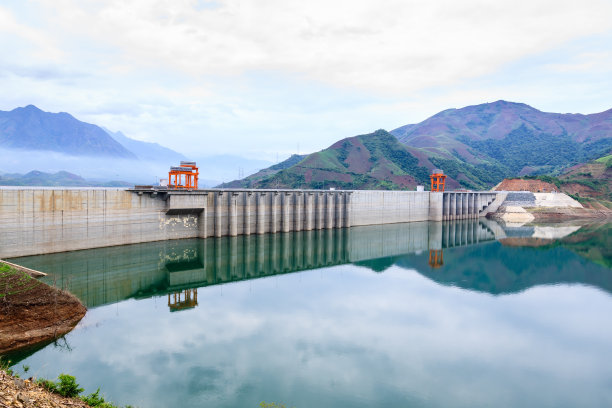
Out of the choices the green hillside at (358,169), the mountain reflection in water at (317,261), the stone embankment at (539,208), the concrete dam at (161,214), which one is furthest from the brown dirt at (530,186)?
the concrete dam at (161,214)

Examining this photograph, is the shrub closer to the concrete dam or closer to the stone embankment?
the concrete dam

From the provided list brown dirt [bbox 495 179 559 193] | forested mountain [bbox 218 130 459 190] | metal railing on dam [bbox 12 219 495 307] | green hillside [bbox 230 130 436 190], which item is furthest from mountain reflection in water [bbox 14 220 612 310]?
green hillside [bbox 230 130 436 190]

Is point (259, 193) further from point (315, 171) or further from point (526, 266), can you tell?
point (315, 171)

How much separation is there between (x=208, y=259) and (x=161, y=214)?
958cm

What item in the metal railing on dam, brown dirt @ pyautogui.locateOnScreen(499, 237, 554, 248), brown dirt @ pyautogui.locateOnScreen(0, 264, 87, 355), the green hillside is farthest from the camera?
the green hillside

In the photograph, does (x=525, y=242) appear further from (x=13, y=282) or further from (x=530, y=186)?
(x=13, y=282)

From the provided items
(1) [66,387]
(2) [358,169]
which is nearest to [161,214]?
(1) [66,387]

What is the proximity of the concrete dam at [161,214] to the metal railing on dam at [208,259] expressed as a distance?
117 centimetres

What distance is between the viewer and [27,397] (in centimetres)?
1012

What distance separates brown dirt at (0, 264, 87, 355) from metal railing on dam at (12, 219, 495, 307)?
3.84 metres

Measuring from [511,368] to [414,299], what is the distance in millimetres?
11487

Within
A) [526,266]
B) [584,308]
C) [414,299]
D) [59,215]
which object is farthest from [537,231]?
[59,215]

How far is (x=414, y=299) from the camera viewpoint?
101 feet

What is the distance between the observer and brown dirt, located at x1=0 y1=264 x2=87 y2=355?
63.1 feet
